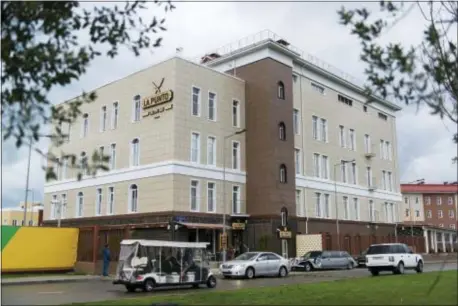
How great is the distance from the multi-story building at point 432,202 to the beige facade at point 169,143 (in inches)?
3080

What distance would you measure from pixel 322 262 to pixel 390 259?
10445mm

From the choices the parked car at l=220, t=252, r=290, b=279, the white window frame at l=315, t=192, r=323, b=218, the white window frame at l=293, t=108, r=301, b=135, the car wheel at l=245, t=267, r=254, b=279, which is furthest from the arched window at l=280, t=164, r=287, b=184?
the car wheel at l=245, t=267, r=254, b=279

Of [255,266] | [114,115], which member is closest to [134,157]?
[114,115]

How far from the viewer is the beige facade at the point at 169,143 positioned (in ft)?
135

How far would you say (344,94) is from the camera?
5947cm

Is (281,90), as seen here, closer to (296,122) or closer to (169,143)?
(296,122)

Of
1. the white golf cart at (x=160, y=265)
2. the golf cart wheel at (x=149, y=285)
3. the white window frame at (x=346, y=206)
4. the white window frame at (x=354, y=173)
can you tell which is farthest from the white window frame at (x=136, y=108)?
the white window frame at (x=354, y=173)

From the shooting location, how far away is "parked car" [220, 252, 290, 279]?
30.3 meters

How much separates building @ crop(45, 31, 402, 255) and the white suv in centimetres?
1450

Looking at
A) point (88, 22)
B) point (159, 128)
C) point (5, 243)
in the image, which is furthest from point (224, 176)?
point (88, 22)

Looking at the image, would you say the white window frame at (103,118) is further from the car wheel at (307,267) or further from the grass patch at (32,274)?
the car wheel at (307,267)

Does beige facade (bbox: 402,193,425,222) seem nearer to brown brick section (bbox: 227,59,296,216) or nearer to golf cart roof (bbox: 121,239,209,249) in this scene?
brown brick section (bbox: 227,59,296,216)

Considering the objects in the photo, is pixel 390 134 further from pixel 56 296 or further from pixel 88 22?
pixel 88 22

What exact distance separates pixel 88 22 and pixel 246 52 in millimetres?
39757
